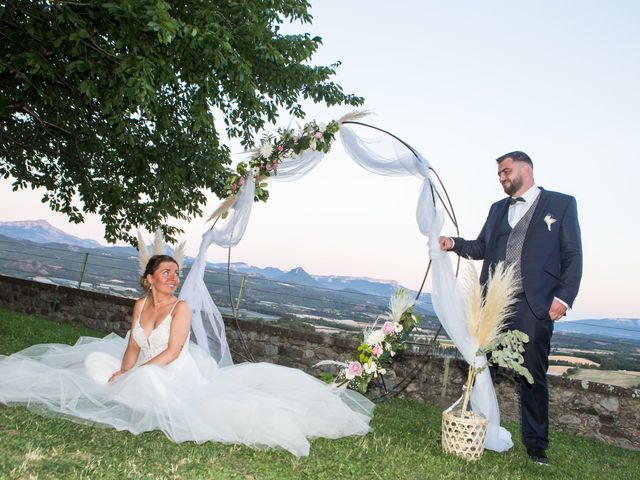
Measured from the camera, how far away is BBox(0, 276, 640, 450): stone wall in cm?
595

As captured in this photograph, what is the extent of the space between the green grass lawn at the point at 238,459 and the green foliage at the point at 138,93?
3.23 metres

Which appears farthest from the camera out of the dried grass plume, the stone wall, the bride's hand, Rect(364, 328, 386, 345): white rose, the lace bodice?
the stone wall

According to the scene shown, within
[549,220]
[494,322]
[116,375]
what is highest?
[549,220]

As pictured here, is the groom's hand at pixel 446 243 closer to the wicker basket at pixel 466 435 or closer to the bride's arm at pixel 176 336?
the wicker basket at pixel 466 435

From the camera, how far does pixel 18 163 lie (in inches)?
426

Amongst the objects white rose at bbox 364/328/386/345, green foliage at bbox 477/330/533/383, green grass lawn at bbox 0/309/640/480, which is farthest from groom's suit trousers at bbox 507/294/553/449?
white rose at bbox 364/328/386/345

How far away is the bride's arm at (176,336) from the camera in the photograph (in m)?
4.36

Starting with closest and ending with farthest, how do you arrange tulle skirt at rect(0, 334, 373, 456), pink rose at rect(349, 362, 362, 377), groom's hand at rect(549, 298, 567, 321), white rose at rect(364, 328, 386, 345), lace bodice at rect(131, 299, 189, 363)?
tulle skirt at rect(0, 334, 373, 456) → groom's hand at rect(549, 298, 567, 321) → lace bodice at rect(131, 299, 189, 363) → pink rose at rect(349, 362, 362, 377) → white rose at rect(364, 328, 386, 345)

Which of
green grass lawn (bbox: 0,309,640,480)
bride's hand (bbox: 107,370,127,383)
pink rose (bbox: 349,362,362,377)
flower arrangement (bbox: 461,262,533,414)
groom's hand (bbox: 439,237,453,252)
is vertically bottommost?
green grass lawn (bbox: 0,309,640,480)

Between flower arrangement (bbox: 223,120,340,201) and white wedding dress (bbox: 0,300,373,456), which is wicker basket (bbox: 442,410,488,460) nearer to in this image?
white wedding dress (bbox: 0,300,373,456)

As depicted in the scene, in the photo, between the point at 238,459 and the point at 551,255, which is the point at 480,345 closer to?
the point at 551,255

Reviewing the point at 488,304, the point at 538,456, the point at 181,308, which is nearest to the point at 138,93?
the point at 181,308

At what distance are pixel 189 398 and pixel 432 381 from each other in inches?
157

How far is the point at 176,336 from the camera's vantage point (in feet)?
14.6
